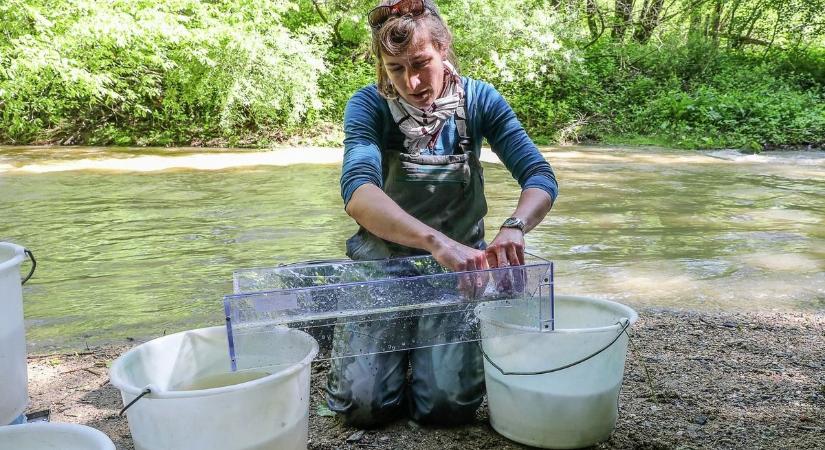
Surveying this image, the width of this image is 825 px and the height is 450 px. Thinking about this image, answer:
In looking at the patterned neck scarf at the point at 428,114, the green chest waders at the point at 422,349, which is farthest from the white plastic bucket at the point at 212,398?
the patterned neck scarf at the point at 428,114

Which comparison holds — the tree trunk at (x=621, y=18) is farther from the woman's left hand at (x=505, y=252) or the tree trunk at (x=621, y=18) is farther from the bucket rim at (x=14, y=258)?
the bucket rim at (x=14, y=258)

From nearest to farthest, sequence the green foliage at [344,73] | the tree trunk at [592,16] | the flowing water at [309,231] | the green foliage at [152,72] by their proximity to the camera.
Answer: the flowing water at [309,231] < the green foliage at [152,72] < the green foliage at [344,73] < the tree trunk at [592,16]

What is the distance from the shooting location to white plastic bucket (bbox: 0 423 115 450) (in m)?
1.50

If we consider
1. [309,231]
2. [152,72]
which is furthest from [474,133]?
[152,72]

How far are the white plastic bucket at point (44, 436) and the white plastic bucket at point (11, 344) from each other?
34.0 inches

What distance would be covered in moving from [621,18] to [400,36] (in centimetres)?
1623

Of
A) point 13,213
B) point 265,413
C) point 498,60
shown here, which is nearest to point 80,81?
point 13,213

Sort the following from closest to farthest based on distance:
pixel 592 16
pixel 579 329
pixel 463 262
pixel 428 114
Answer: pixel 579 329 → pixel 463 262 → pixel 428 114 → pixel 592 16

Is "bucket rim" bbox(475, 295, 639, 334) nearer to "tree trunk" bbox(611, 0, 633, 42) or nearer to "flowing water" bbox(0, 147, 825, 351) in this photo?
"flowing water" bbox(0, 147, 825, 351)

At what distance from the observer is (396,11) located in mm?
2682

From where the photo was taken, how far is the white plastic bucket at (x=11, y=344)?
2.29 m

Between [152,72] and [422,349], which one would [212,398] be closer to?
[422,349]

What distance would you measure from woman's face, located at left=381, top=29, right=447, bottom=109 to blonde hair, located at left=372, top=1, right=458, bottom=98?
0.02 metres

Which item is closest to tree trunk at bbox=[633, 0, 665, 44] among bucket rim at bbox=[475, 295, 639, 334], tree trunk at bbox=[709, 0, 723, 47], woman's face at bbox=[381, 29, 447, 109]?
tree trunk at bbox=[709, 0, 723, 47]
